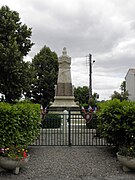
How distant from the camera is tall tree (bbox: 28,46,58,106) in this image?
112 feet

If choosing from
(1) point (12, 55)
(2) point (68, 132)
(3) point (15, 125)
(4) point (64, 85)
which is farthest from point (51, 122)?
(4) point (64, 85)

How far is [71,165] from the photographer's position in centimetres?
623

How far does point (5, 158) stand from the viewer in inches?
214

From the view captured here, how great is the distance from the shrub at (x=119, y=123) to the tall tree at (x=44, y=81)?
87.6 ft

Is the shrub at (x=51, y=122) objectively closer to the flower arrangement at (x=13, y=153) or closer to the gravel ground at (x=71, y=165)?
the gravel ground at (x=71, y=165)

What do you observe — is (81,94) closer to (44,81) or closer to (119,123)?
(44,81)

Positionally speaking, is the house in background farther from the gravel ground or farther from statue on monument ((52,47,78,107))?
the gravel ground

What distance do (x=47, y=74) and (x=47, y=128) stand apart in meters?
25.2

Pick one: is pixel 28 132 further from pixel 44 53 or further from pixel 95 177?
pixel 44 53

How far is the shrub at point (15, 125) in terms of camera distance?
5.90m

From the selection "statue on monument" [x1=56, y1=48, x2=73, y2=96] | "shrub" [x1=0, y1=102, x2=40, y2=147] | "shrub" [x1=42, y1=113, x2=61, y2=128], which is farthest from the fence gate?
"statue on monument" [x1=56, y1=48, x2=73, y2=96]

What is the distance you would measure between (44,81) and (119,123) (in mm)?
28028

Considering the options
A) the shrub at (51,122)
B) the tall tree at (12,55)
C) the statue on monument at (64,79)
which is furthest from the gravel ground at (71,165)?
the statue on monument at (64,79)

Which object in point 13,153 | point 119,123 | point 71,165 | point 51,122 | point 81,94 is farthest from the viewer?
point 81,94
